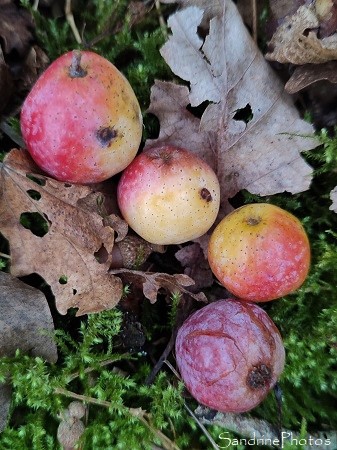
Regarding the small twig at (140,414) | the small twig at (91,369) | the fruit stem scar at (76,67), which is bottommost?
Answer: the small twig at (140,414)

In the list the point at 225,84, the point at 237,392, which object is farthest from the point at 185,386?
the point at 225,84

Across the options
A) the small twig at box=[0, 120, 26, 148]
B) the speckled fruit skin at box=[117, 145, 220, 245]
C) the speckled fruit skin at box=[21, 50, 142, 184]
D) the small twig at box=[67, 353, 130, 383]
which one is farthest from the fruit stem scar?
the small twig at box=[67, 353, 130, 383]

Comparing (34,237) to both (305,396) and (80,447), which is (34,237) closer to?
(80,447)

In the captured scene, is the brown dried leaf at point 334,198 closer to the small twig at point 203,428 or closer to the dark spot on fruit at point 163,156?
the dark spot on fruit at point 163,156

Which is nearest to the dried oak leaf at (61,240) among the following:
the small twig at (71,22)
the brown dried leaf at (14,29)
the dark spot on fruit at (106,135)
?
the dark spot on fruit at (106,135)

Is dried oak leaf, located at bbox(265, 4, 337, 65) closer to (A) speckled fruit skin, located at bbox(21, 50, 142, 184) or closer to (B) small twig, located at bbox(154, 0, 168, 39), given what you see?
(B) small twig, located at bbox(154, 0, 168, 39)
